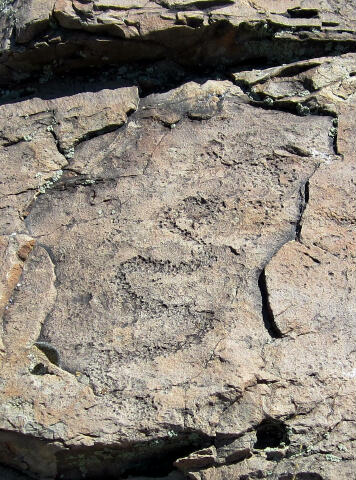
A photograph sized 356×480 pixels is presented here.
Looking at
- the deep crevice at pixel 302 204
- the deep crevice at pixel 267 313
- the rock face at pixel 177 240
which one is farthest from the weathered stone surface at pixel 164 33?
the deep crevice at pixel 267 313

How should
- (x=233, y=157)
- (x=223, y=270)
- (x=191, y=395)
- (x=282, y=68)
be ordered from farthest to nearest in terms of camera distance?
1. (x=282, y=68)
2. (x=233, y=157)
3. (x=223, y=270)
4. (x=191, y=395)

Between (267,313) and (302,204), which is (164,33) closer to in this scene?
(302,204)

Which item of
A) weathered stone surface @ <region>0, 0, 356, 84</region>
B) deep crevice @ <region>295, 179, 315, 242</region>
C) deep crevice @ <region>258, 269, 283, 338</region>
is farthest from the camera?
weathered stone surface @ <region>0, 0, 356, 84</region>

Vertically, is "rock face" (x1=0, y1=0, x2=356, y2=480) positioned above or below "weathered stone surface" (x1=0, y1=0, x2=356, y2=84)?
below

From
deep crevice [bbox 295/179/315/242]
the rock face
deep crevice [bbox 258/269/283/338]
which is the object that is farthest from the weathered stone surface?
deep crevice [bbox 258/269/283/338]

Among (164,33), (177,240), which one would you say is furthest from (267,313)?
(164,33)

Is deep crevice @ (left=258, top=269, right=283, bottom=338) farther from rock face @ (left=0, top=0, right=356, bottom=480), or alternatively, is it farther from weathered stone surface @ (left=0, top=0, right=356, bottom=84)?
weathered stone surface @ (left=0, top=0, right=356, bottom=84)

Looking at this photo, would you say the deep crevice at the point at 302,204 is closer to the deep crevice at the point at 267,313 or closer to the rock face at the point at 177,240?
the rock face at the point at 177,240

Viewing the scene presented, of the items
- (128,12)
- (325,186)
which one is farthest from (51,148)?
(325,186)

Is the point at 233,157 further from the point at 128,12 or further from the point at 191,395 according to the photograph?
the point at 191,395
